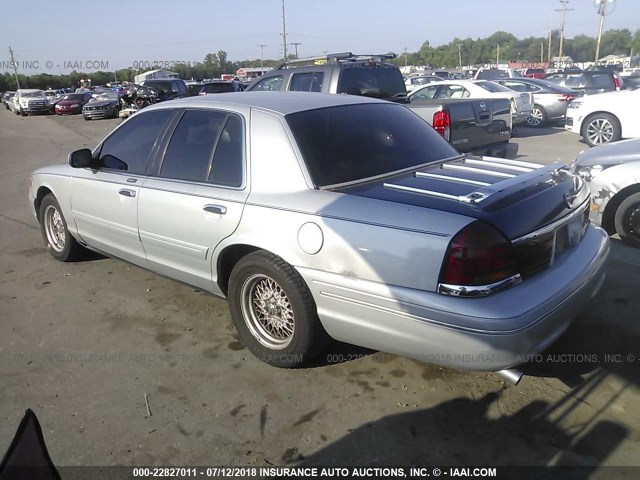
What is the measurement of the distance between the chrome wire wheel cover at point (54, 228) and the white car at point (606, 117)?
10373 millimetres

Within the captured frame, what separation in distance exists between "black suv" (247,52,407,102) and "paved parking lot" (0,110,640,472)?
16.4 feet

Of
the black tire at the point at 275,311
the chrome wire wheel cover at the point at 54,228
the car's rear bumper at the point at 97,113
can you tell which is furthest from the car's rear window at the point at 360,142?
the car's rear bumper at the point at 97,113

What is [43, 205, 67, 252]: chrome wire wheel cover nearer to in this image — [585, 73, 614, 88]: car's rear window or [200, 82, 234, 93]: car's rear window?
[200, 82, 234, 93]: car's rear window

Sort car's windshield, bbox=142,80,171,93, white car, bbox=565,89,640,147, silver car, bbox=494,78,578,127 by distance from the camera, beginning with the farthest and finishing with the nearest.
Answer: car's windshield, bbox=142,80,171,93
silver car, bbox=494,78,578,127
white car, bbox=565,89,640,147

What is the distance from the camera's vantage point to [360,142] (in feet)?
11.6

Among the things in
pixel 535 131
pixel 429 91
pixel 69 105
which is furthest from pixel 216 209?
pixel 69 105

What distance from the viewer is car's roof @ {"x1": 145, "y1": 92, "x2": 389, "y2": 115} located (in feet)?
11.7

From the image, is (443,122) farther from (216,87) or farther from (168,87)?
(168,87)

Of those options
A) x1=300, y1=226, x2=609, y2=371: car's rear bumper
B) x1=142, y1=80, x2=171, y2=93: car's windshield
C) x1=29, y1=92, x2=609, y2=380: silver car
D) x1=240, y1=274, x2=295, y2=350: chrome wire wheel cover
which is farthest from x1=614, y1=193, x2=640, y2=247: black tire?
x1=142, y1=80, x2=171, y2=93: car's windshield

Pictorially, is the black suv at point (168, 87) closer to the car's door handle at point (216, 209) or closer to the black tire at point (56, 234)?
the black tire at point (56, 234)

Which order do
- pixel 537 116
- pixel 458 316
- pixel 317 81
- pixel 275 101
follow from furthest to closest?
pixel 537 116 → pixel 317 81 → pixel 275 101 → pixel 458 316

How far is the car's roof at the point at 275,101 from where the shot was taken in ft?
11.7

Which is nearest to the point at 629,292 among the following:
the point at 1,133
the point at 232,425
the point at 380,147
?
the point at 380,147

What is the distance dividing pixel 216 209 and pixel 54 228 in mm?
2951
